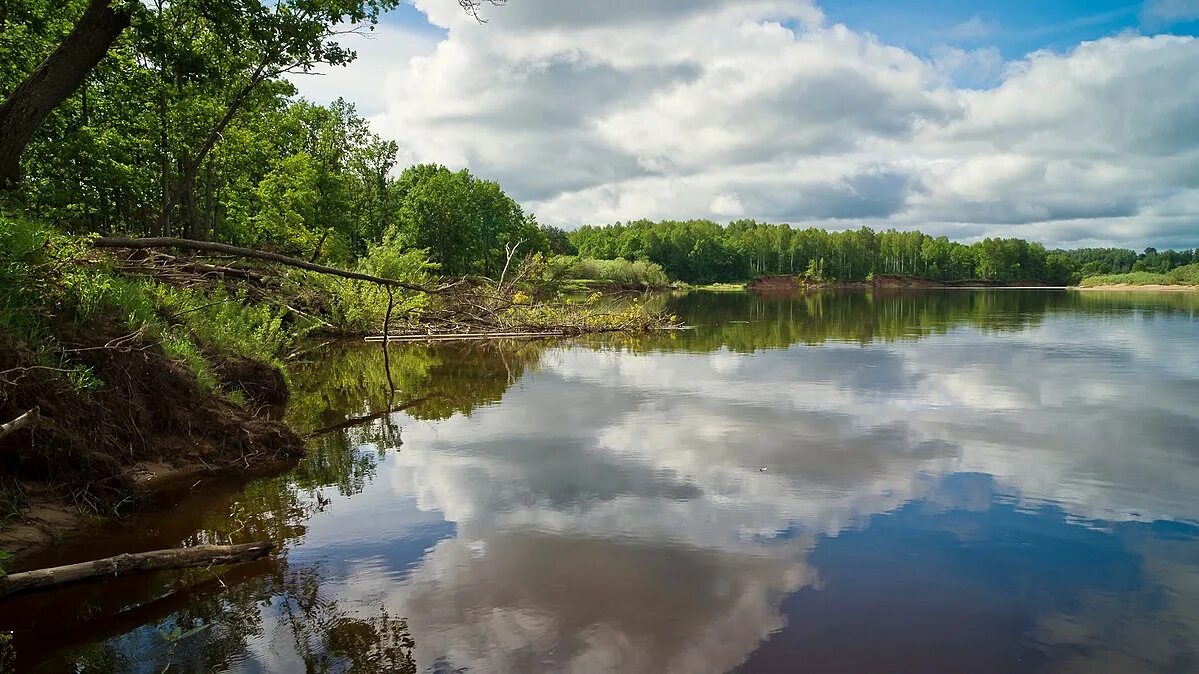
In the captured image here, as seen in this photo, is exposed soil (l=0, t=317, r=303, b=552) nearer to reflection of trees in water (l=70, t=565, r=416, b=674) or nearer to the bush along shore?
the bush along shore

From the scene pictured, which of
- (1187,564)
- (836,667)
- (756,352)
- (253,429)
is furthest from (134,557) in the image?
(756,352)

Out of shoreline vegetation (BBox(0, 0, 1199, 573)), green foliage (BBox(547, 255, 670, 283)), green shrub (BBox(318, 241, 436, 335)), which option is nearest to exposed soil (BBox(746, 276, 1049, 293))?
green foliage (BBox(547, 255, 670, 283))

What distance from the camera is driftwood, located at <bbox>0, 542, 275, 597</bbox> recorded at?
16.3ft

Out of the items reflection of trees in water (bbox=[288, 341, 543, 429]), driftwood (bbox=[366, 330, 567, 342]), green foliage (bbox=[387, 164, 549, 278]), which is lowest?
reflection of trees in water (bbox=[288, 341, 543, 429])

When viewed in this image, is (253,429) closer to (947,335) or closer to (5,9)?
(5,9)

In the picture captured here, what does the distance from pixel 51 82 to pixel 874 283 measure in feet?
485

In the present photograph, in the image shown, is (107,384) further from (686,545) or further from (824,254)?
(824,254)

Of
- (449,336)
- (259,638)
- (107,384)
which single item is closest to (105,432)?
(107,384)

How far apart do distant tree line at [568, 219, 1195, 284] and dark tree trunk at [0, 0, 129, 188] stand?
380 feet

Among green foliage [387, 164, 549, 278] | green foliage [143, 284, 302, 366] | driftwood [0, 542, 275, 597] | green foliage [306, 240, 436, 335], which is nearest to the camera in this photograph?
driftwood [0, 542, 275, 597]

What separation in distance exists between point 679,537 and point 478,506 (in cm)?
251

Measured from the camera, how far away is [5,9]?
40.7 feet

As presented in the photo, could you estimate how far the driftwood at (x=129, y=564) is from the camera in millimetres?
4969

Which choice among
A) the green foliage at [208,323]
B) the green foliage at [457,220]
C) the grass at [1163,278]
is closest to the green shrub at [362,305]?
the green foliage at [208,323]
